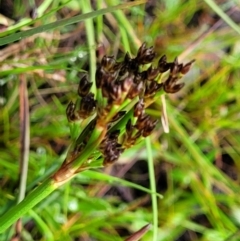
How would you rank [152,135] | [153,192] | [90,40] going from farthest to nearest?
[152,135], [90,40], [153,192]

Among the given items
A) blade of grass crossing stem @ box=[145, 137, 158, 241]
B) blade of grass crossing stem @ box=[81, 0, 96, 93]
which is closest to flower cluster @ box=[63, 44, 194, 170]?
blade of grass crossing stem @ box=[145, 137, 158, 241]

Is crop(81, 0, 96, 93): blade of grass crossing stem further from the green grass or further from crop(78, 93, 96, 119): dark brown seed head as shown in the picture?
crop(78, 93, 96, 119): dark brown seed head

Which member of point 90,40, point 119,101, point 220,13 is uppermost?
point 90,40

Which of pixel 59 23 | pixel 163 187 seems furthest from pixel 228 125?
pixel 59 23

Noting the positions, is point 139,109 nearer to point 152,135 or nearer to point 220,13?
point 220,13

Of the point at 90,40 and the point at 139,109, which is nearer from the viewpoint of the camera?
the point at 139,109

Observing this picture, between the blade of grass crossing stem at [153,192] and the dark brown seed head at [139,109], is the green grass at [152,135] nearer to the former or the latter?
the blade of grass crossing stem at [153,192]

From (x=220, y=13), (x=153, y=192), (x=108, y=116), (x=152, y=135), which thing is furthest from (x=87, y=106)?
(x=152, y=135)

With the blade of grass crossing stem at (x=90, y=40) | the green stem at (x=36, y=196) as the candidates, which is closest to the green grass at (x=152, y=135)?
the blade of grass crossing stem at (x=90, y=40)

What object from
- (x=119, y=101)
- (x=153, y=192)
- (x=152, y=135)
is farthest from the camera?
(x=152, y=135)
